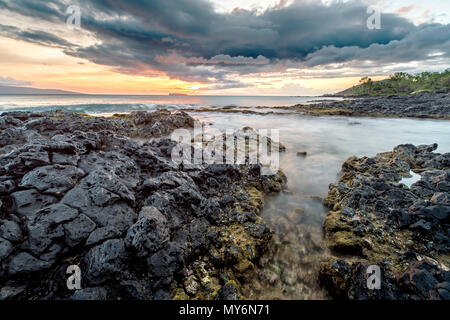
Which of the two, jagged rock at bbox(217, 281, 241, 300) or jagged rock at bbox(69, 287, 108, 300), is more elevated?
jagged rock at bbox(69, 287, 108, 300)

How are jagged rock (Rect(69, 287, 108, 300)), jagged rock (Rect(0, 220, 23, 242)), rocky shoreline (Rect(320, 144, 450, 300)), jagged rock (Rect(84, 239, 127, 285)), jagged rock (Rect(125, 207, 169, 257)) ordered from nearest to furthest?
jagged rock (Rect(69, 287, 108, 300))
jagged rock (Rect(84, 239, 127, 285))
jagged rock (Rect(0, 220, 23, 242))
rocky shoreline (Rect(320, 144, 450, 300))
jagged rock (Rect(125, 207, 169, 257))

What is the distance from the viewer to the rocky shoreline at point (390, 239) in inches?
145

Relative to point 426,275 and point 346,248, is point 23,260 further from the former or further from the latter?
point 426,275

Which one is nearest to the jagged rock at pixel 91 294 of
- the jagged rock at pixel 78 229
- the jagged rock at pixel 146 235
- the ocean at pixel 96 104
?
the jagged rock at pixel 146 235

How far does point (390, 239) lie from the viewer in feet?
16.8

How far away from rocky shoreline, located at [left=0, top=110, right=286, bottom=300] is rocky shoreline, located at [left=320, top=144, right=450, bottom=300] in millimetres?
1972

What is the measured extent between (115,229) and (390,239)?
6993 mm

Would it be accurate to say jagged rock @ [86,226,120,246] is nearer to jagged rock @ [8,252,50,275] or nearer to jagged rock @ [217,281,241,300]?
jagged rock @ [8,252,50,275]

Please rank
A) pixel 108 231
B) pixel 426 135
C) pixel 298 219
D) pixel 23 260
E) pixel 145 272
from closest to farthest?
pixel 23 260 → pixel 145 272 → pixel 108 231 → pixel 298 219 → pixel 426 135

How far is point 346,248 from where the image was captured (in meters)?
5.04

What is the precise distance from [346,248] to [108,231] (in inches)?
232

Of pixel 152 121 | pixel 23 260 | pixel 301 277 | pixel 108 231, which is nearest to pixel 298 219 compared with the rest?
pixel 301 277

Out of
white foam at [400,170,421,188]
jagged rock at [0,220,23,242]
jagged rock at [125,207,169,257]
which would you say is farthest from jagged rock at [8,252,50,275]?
white foam at [400,170,421,188]

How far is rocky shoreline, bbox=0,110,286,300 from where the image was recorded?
347cm
